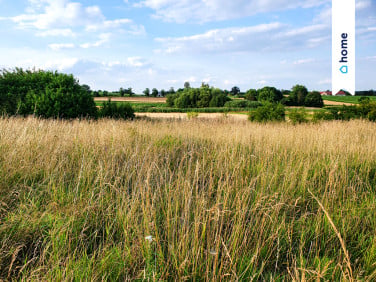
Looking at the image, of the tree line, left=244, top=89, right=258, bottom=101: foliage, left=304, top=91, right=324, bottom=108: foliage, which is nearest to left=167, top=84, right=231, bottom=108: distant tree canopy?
left=244, top=89, right=258, bottom=101: foliage

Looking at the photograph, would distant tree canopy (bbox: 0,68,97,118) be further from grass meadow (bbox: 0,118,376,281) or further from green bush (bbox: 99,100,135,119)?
grass meadow (bbox: 0,118,376,281)

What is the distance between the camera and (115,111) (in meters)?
14.0

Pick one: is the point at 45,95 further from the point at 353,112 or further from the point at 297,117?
the point at 353,112

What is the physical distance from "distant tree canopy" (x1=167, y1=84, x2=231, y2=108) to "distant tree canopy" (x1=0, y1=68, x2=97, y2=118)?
35.2 m

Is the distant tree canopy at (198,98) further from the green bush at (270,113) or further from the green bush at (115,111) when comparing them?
the green bush at (115,111)

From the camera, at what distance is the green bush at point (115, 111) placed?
539 inches

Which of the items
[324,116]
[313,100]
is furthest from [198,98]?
[324,116]

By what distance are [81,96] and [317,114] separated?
40.5 feet

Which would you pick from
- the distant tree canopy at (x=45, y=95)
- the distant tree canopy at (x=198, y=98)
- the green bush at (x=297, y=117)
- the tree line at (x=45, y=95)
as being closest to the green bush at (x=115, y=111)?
the tree line at (x=45, y=95)

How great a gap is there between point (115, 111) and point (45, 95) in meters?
3.52

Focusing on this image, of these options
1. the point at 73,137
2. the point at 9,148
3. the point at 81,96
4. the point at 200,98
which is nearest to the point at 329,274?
the point at 9,148

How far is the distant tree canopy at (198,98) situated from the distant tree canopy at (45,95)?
35203 mm

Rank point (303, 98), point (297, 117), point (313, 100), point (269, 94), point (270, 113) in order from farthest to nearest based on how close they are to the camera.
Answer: point (269, 94) → point (303, 98) → point (313, 100) → point (270, 113) → point (297, 117)

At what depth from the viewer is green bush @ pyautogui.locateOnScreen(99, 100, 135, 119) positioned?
44.9 feet
